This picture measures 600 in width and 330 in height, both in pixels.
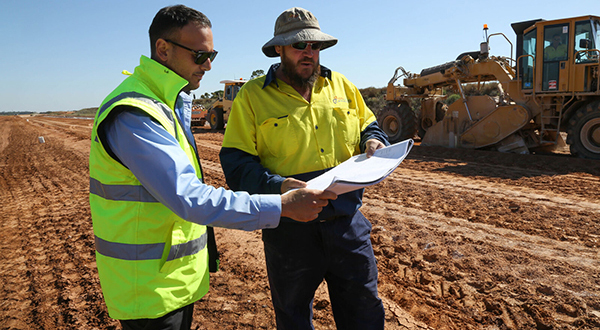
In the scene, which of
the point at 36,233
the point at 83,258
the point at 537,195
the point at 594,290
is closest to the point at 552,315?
the point at 594,290

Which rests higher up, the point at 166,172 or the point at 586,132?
the point at 166,172

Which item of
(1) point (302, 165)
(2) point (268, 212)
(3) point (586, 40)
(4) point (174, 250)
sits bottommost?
(4) point (174, 250)

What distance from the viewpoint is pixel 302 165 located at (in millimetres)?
2250

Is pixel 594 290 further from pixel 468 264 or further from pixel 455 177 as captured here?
pixel 455 177

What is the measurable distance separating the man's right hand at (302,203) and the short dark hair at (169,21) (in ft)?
2.77

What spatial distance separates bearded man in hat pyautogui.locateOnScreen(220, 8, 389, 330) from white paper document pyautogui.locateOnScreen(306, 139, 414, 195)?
0.51 feet

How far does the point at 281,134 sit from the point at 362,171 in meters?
0.53

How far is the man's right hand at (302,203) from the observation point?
167 cm

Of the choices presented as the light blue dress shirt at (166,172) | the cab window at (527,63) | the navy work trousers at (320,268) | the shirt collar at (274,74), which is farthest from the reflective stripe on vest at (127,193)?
the cab window at (527,63)

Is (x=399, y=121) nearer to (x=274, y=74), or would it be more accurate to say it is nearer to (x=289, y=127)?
(x=274, y=74)

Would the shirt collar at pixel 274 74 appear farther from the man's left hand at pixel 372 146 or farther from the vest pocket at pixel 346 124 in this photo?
the man's left hand at pixel 372 146

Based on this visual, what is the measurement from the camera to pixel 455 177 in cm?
814

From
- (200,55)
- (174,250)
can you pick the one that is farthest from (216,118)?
(174,250)

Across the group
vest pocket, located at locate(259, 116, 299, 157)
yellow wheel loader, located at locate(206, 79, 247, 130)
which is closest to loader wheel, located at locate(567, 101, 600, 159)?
vest pocket, located at locate(259, 116, 299, 157)
